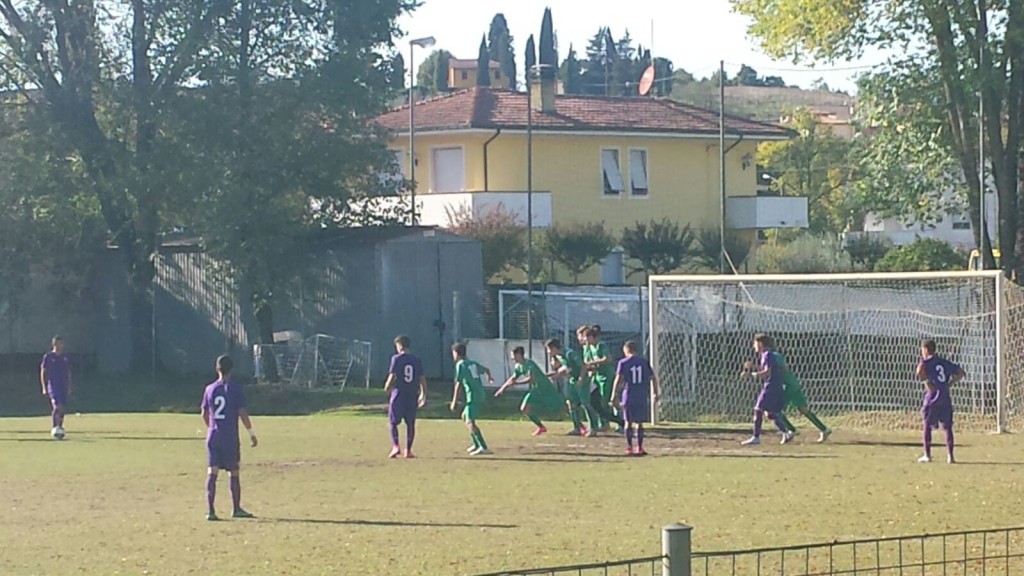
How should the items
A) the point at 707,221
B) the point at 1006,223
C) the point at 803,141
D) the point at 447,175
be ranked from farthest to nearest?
the point at 803,141, the point at 707,221, the point at 447,175, the point at 1006,223

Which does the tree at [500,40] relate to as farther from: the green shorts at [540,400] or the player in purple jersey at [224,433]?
the player in purple jersey at [224,433]

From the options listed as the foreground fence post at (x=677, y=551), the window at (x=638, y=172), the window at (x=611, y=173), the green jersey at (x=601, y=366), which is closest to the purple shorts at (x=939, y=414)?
the green jersey at (x=601, y=366)

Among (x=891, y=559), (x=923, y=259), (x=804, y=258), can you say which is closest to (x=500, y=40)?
(x=804, y=258)

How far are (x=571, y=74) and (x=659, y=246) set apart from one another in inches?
4973

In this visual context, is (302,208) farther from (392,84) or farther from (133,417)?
(133,417)

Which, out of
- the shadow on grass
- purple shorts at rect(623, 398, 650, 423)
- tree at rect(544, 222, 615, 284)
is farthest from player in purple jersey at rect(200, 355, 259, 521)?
tree at rect(544, 222, 615, 284)

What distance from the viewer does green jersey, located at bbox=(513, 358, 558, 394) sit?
2506 centimetres

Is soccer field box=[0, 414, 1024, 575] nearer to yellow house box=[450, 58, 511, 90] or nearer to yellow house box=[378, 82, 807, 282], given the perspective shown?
yellow house box=[378, 82, 807, 282]

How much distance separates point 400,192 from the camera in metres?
43.8

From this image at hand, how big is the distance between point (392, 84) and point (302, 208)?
404 cm

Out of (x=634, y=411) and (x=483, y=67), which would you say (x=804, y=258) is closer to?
(x=634, y=411)

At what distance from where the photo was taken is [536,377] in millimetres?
25641

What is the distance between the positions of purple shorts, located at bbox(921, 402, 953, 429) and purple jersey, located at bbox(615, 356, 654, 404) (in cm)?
406

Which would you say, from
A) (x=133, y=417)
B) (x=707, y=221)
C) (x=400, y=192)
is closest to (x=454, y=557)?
(x=133, y=417)
